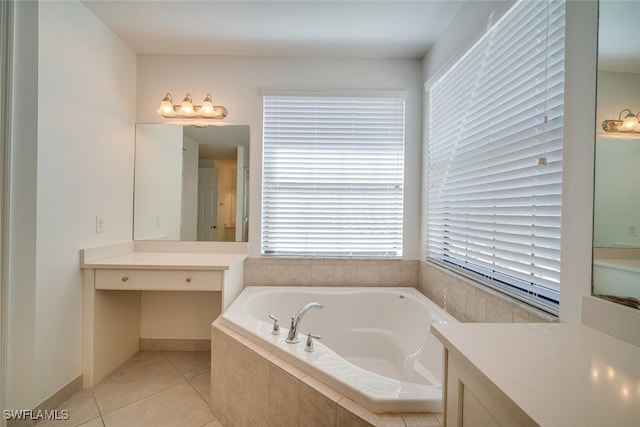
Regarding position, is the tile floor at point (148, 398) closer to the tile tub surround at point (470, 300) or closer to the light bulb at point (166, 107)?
the tile tub surround at point (470, 300)

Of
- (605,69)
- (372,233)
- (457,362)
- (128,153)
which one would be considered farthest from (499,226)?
(128,153)

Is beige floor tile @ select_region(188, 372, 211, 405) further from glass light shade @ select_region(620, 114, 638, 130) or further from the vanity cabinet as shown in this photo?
glass light shade @ select_region(620, 114, 638, 130)

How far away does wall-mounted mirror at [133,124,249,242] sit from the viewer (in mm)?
2354

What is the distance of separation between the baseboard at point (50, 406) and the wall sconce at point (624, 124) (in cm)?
277

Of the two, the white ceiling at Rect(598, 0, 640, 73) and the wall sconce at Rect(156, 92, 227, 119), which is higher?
the wall sconce at Rect(156, 92, 227, 119)

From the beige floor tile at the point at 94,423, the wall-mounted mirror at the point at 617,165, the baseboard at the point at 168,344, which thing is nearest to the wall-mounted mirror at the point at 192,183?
the baseboard at the point at 168,344

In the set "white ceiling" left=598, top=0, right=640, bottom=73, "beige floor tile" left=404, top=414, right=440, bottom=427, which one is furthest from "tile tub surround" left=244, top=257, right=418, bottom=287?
"white ceiling" left=598, top=0, right=640, bottom=73

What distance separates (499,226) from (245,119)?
1.97m

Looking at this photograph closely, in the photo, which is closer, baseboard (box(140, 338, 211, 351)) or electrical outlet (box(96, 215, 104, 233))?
electrical outlet (box(96, 215, 104, 233))

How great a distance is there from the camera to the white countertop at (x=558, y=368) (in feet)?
1.63

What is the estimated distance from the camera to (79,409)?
1.60 m

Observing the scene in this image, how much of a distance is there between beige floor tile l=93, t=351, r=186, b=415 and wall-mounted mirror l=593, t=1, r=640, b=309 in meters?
2.27

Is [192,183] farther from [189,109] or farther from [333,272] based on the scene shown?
[333,272]

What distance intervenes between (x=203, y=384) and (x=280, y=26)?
2.45 meters
